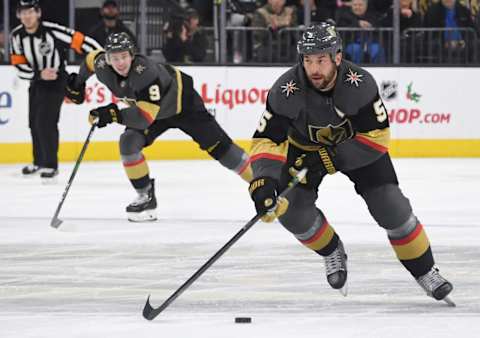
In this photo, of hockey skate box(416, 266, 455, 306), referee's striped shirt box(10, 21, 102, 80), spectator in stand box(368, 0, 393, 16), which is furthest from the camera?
spectator in stand box(368, 0, 393, 16)

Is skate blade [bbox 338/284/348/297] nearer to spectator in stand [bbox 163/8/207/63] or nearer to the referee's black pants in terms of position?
the referee's black pants

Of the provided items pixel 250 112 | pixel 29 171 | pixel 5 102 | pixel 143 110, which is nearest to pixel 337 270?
pixel 143 110

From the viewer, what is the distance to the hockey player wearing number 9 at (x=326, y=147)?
16.0 feet

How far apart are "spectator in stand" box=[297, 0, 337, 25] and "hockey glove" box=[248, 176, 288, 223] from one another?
8158 mm

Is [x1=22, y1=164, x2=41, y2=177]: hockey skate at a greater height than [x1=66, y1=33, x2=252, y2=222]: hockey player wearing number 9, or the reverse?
[x1=66, y1=33, x2=252, y2=222]: hockey player wearing number 9

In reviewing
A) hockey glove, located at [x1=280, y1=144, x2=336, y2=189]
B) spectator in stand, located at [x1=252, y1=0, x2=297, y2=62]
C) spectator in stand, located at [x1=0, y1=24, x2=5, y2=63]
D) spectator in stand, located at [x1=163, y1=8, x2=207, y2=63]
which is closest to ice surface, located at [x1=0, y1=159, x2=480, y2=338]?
hockey glove, located at [x1=280, y1=144, x2=336, y2=189]

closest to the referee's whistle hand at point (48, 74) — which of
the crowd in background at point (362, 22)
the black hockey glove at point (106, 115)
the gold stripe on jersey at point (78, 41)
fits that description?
the gold stripe on jersey at point (78, 41)

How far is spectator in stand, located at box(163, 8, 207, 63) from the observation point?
12578 millimetres

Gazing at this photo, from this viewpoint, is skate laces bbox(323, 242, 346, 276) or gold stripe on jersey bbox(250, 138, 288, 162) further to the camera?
skate laces bbox(323, 242, 346, 276)

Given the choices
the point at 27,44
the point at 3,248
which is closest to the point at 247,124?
the point at 27,44

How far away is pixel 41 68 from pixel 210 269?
16.6ft

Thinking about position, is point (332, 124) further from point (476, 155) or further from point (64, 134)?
point (476, 155)

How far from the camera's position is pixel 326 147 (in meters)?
5.05

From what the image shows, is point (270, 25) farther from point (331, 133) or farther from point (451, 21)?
point (331, 133)
